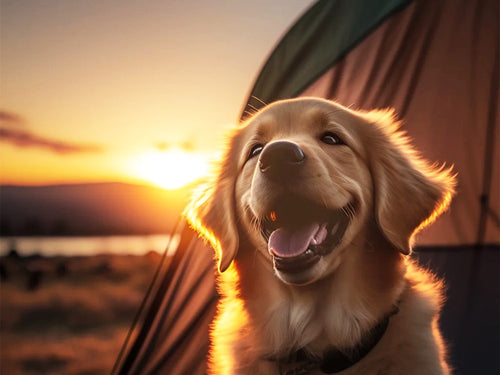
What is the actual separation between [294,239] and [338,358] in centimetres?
43

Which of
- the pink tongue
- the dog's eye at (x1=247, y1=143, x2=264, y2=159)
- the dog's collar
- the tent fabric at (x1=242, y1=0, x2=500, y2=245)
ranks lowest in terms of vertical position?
the dog's collar

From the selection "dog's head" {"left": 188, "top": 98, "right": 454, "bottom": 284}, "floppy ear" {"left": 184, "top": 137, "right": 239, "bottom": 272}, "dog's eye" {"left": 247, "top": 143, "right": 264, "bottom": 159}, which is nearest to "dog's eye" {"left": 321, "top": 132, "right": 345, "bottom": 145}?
"dog's head" {"left": 188, "top": 98, "right": 454, "bottom": 284}

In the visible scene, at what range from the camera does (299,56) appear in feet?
8.66

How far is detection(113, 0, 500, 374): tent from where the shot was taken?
253 cm

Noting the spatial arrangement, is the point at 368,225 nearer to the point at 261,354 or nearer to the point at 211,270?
the point at 261,354

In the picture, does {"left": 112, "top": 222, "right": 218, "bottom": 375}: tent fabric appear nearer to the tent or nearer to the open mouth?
the tent

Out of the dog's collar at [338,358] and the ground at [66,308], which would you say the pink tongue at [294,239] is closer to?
the dog's collar at [338,358]

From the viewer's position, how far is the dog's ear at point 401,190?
1869 millimetres

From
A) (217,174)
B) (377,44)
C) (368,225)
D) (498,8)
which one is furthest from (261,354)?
(498,8)

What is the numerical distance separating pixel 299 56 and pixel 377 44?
1.21 ft

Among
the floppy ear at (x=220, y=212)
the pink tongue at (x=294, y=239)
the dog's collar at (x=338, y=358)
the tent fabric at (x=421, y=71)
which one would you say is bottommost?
the dog's collar at (x=338, y=358)

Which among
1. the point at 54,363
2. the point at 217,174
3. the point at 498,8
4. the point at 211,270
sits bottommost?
the point at 54,363

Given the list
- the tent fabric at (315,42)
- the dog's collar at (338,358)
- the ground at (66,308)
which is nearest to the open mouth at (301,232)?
the dog's collar at (338,358)

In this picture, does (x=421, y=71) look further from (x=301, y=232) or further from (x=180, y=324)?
(x=180, y=324)
